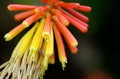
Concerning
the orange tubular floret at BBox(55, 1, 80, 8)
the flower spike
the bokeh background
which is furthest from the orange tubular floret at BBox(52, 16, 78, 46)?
the bokeh background

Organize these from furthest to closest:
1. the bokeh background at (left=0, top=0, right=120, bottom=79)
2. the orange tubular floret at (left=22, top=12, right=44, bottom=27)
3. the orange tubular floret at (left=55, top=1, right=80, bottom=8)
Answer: the bokeh background at (left=0, top=0, right=120, bottom=79)
the orange tubular floret at (left=55, top=1, right=80, bottom=8)
the orange tubular floret at (left=22, top=12, right=44, bottom=27)

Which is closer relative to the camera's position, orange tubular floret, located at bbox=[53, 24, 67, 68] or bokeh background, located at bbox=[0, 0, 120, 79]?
orange tubular floret, located at bbox=[53, 24, 67, 68]

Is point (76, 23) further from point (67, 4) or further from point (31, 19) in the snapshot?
point (31, 19)

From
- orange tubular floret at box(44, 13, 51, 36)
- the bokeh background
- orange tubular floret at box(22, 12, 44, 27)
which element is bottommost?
the bokeh background

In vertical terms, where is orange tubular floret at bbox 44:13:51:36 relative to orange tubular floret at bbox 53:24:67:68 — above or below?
above

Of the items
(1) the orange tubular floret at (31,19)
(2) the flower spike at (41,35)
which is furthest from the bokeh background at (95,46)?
(1) the orange tubular floret at (31,19)

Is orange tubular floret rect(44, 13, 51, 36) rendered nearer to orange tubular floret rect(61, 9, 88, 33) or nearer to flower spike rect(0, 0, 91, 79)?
flower spike rect(0, 0, 91, 79)

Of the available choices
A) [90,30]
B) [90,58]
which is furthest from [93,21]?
[90,58]

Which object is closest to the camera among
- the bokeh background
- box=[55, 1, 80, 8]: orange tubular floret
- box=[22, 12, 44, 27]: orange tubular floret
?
box=[22, 12, 44, 27]: orange tubular floret
